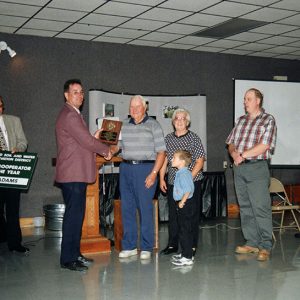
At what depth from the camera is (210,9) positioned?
5.71m

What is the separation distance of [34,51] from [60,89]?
2.21 ft

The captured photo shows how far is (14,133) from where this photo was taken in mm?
4887

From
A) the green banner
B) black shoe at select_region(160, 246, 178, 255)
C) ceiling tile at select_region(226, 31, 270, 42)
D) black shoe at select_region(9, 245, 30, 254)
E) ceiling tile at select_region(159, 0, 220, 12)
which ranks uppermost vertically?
ceiling tile at select_region(159, 0, 220, 12)

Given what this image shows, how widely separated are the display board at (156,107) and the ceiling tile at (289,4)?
2556 millimetres

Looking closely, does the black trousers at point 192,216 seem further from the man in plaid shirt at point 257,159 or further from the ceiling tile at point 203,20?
the ceiling tile at point 203,20

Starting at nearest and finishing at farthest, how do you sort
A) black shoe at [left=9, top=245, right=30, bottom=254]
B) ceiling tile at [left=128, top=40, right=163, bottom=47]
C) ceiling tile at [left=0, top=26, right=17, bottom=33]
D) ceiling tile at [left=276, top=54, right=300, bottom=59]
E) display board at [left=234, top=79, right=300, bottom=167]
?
black shoe at [left=9, top=245, right=30, bottom=254] → ceiling tile at [left=0, top=26, right=17, bottom=33] → ceiling tile at [left=128, top=40, right=163, bottom=47] → display board at [left=234, top=79, right=300, bottom=167] → ceiling tile at [left=276, top=54, right=300, bottom=59]

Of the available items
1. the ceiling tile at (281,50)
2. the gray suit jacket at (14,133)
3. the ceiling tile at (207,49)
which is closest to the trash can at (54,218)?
the gray suit jacket at (14,133)

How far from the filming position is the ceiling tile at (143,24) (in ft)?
20.3

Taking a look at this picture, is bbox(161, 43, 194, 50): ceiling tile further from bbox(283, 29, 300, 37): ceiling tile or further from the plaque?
the plaque

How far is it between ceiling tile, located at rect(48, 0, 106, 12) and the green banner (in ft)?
6.04

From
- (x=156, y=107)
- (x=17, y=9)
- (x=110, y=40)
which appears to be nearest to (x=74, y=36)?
(x=110, y=40)

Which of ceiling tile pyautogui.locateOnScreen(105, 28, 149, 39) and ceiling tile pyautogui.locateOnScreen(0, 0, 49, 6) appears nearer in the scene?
ceiling tile pyautogui.locateOnScreen(0, 0, 49, 6)

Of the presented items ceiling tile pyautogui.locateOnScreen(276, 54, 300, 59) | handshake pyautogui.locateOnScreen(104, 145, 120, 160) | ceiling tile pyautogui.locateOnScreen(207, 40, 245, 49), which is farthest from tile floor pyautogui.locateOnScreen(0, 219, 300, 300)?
ceiling tile pyautogui.locateOnScreen(276, 54, 300, 59)

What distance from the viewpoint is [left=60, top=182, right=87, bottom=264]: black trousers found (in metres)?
4.11
